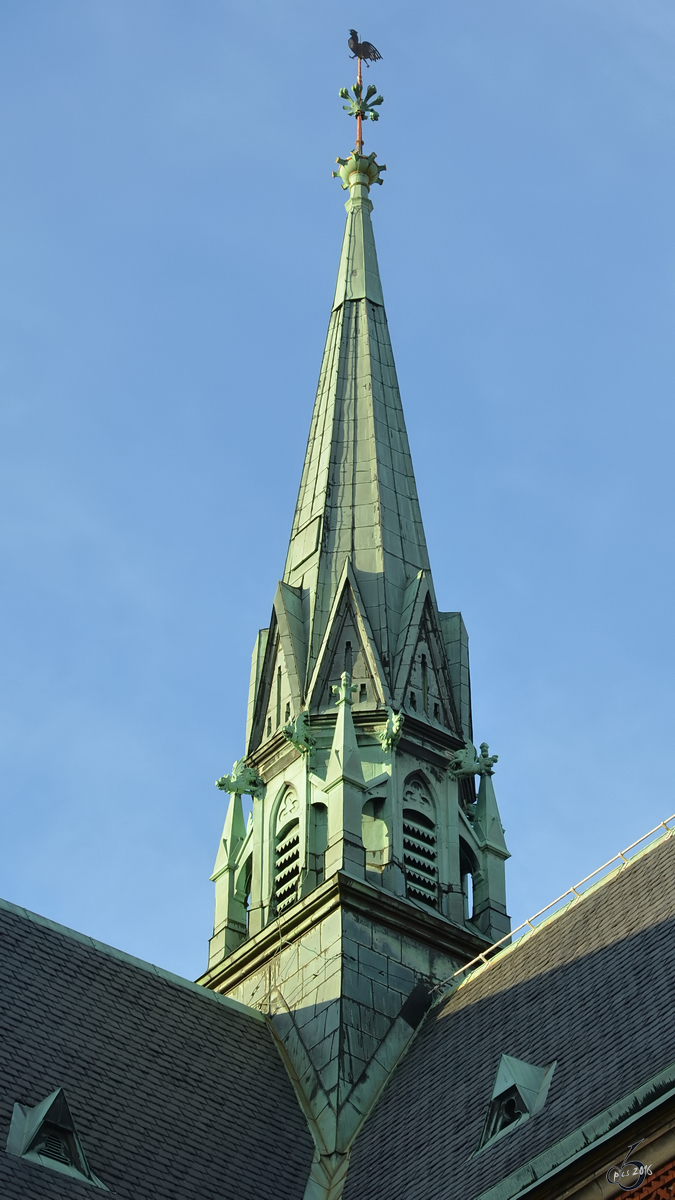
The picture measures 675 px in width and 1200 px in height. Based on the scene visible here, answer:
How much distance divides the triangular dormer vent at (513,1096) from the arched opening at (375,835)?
30.4ft

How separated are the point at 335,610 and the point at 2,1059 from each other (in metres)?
15.5

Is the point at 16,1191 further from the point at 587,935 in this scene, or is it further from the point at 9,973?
the point at 587,935

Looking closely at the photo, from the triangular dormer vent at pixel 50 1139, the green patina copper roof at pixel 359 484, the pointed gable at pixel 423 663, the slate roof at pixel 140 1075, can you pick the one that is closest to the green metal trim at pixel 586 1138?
the slate roof at pixel 140 1075

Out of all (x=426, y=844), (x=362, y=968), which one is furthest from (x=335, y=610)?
(x=362, y=968)

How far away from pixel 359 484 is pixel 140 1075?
17825 mm

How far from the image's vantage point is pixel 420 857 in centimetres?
4362

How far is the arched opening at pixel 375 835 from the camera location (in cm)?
4225

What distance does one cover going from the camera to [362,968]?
39844mm

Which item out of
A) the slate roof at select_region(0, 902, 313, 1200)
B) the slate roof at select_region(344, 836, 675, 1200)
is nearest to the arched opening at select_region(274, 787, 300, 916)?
the slate roof at select_region(0, 902, 313, 1200)

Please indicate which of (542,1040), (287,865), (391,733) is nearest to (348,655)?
(391,733)

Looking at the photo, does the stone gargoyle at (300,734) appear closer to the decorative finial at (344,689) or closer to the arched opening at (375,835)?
the decorative finial at (344,689)

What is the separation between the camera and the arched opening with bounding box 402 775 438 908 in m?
43.0

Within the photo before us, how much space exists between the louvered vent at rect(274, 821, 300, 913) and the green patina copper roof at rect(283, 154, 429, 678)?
383cm

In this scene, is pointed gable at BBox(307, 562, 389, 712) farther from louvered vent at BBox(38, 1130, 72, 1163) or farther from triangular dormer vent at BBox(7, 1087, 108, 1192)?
louvered vent at BBox(38, 1130, 72, 1163)
